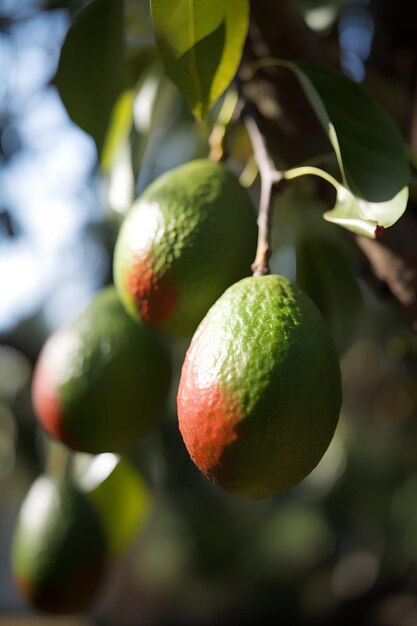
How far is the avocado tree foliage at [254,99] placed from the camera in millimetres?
632

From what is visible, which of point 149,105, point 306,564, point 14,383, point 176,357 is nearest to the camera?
point 149,105

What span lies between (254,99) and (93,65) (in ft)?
0.65

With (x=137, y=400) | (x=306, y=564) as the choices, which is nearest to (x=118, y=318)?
(x=137, y=400)

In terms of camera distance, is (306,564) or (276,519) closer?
(306,564)

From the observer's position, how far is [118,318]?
2.96 ft

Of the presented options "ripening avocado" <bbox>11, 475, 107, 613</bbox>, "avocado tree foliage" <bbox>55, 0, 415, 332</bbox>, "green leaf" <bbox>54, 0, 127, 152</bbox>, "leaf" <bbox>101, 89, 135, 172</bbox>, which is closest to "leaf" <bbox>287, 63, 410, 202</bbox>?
"avocado tree foliage" <bbox>55, 0, 415, 332</bbox>

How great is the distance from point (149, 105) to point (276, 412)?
29.4 inches

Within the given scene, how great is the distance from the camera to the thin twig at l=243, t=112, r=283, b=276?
0.61 meters

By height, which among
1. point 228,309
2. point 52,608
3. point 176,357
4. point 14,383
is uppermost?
point 228,309

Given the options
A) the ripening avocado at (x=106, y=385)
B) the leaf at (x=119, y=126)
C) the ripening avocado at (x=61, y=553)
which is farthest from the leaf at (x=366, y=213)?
the ripening avocado at (x=61, y=553)

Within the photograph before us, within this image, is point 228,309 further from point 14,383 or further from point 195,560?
point 195,560

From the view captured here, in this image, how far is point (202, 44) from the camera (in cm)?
68

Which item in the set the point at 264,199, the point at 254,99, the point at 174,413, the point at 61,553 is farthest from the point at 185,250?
the point at 174,413

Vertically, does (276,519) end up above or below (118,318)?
below
